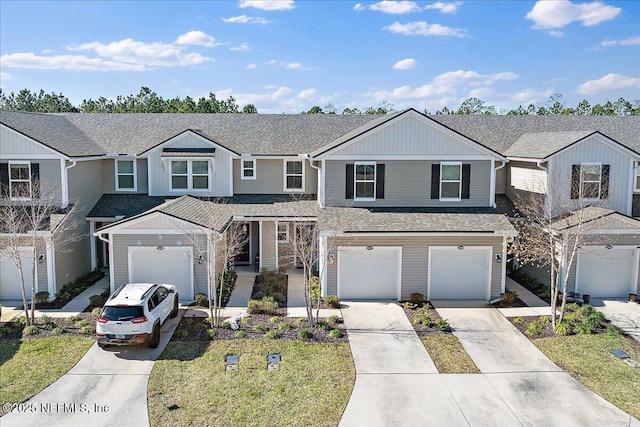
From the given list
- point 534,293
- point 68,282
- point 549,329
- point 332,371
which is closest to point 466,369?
point 332,371

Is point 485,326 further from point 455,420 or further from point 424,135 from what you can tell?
point 424,135

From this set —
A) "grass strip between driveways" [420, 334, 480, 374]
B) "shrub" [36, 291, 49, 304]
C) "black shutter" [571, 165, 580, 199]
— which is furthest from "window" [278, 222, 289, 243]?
"black shutter" [571, 165, 580, 199]

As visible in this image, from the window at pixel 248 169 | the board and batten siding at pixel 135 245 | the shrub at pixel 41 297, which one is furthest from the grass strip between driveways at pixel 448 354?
the shrub at pixel 41 297

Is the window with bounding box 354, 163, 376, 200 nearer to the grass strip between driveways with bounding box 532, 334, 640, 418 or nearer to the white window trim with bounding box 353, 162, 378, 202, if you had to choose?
the white window trim with bounding box 353, 162, 378, 202

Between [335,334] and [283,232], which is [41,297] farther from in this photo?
[335,334]

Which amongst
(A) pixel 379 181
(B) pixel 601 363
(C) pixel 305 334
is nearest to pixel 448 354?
(B) pixel 601 363

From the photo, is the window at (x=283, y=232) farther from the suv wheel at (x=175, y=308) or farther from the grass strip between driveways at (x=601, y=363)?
the grass strip between driveways at (x=601, y=363)
